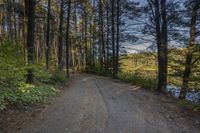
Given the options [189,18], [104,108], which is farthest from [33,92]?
[189,18]

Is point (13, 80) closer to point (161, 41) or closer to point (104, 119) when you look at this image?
point (104, 119)

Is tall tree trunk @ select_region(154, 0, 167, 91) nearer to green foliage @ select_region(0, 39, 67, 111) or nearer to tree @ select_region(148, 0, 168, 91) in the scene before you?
tree @ select_region(148, 0, 168, 91)

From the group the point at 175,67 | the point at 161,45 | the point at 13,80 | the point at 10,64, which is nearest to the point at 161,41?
the point at 161,45

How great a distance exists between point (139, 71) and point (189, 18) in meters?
9.97

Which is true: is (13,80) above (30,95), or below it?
above

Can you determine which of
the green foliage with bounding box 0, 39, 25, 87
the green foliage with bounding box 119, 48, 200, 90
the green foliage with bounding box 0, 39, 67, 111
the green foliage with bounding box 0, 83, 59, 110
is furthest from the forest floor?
the green foliage with bounding box 0, 39, 25, 87

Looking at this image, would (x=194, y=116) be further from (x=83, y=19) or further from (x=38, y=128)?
(x=83, y=19)

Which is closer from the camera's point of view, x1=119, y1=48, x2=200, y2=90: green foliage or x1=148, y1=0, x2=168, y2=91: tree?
x1=119, y1=48, x2=200, y2=90: green foliage

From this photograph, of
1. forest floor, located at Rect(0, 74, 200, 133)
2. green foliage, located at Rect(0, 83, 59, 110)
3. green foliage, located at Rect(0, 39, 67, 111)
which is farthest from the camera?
green foliage, located at Rect(0, 39, 67, 111)

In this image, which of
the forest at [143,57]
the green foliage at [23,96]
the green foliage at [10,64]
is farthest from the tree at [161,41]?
the green foliage at [10,64]

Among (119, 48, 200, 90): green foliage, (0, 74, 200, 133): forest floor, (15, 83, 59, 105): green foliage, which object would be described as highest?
(119, 48, 200, 90): green foliage

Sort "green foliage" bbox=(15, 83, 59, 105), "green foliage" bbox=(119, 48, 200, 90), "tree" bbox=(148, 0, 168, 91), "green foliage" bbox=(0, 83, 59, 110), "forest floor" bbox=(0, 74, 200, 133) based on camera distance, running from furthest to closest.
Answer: "tree" bbox=(148, 0, 168, 91) < "green foliage" bbox=(119, 48, 200, 90) < "green foliage" bbox=(15, 83, 59, 105) < "green foliage" bbox=(0, 83, 59, 110) < "forest floor" bbox=(0, 74, 200, 133)

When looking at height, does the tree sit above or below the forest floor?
above

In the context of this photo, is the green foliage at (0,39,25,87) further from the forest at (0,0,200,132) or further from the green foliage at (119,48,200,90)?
the green foliage at (119,48,200,90)
